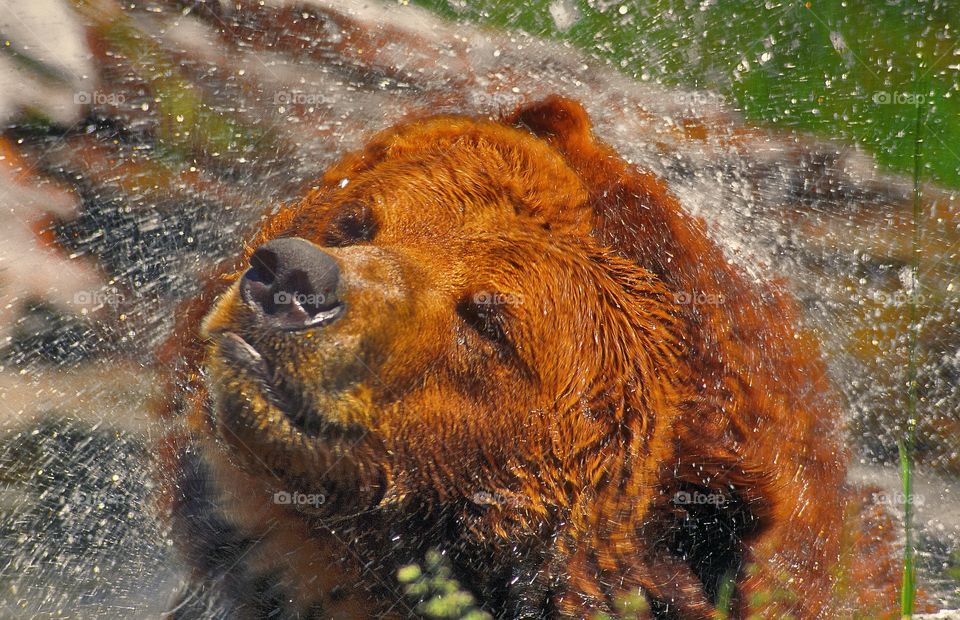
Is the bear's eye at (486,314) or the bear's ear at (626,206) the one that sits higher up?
the bear's ear at (626,206)

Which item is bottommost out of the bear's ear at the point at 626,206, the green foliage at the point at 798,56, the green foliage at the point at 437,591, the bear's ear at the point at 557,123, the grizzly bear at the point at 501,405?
A: the green foliage at the point at 437,591

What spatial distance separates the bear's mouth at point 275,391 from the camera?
2.06 m

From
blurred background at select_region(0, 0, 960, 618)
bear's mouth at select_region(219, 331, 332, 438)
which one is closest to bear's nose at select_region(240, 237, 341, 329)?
bear's mouth at select_region(219, 331, 332, 438)

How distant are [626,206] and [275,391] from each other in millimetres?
1370

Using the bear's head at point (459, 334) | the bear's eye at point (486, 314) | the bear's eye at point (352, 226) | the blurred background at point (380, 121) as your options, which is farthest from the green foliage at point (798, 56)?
the bear's eye at point (486, 314)

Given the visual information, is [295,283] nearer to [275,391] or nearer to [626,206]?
[275,391]

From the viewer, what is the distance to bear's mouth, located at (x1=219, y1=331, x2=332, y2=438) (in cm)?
206

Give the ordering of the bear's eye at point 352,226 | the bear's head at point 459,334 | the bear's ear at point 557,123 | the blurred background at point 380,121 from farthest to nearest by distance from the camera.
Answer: the blurred background at point 380,121
the bear's ear at point 557,123
the bear's eye at point 352,226
the bear's head at point 459,334

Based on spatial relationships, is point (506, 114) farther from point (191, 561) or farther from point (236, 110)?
point (191, 561)

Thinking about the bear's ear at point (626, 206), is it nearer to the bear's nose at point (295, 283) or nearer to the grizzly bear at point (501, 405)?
the grizzly bear at point (501, 405)

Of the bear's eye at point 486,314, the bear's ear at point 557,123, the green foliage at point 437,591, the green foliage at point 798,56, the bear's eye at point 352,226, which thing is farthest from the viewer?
the green foliage at point 798,56

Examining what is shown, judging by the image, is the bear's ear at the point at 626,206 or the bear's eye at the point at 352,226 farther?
the bear's ear at the point at 626,206

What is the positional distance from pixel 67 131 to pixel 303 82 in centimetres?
114

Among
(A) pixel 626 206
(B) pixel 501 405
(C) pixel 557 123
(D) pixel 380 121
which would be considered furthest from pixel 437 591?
(D) pixel 380 121
